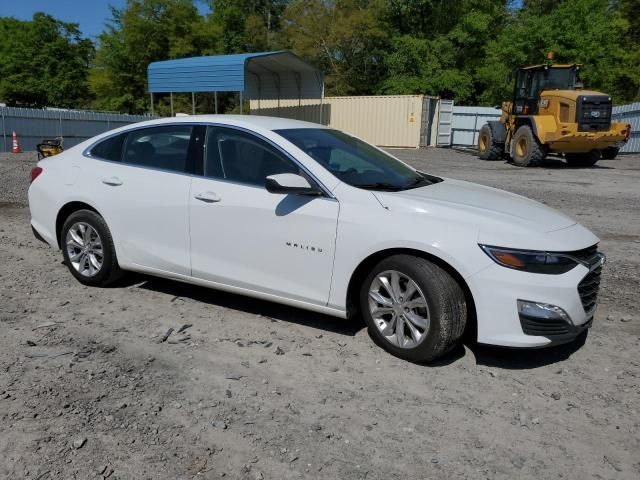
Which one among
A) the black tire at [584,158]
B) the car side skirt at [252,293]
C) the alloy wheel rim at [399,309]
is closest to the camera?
the alloy wheel rim at [399,309]

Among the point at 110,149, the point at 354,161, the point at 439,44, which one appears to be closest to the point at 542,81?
the point at 354,161

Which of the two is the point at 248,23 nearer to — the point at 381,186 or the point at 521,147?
the point at 521,147

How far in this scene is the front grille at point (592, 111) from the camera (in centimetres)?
1574

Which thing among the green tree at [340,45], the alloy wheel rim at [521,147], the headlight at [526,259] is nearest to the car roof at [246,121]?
the headlight at [526,259]

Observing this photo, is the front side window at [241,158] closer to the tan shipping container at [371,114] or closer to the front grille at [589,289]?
the front grille at [589,289]

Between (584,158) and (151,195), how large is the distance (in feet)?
55.9

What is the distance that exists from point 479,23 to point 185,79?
73.3 ft

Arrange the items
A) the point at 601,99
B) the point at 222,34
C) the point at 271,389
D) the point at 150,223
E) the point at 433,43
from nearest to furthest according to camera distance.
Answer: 1. the point at 271,389
2. the point at 150,223
3. the point at 601,99
4. the point at 433,43
5. the point at 222,34

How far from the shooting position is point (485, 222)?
344 centimetres

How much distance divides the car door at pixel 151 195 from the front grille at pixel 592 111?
1431 cm

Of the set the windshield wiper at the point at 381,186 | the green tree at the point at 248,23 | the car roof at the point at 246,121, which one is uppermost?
the green tree at the point at 248,23

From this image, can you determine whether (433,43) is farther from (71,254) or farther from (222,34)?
(71,254)

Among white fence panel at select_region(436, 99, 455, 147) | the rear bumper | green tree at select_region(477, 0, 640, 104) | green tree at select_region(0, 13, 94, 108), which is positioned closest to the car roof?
the rear bumper

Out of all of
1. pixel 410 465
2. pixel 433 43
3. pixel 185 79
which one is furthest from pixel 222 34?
pixel 410 465
